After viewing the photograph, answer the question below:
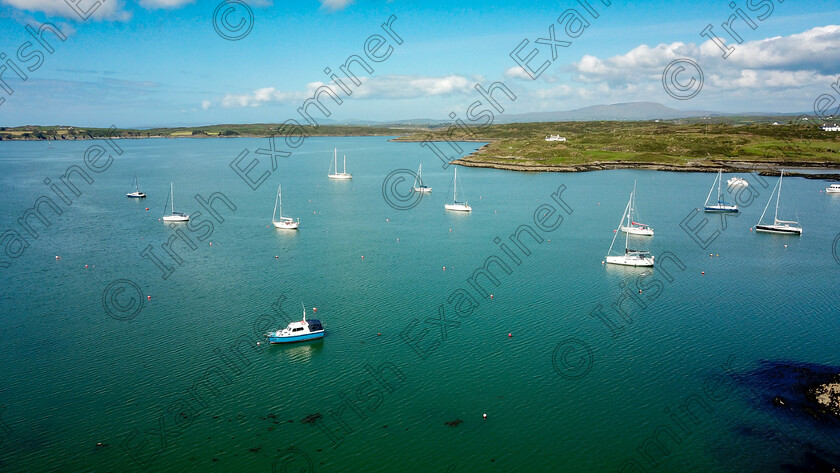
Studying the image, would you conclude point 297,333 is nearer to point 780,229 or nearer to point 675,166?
point 780,229

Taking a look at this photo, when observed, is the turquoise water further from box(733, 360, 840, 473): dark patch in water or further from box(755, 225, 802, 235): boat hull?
box(755, 225, 802, 235): boat hull

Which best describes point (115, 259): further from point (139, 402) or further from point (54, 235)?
point (139, 402)

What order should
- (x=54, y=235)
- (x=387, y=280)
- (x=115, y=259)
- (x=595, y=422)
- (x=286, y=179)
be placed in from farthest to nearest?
(x=286, y=179) < (x=54, y=235) < (x=115, y=259) < (x=387, y=280) < (x=595, y=422)

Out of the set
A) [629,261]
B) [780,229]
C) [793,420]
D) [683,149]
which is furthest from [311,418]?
[683,149]

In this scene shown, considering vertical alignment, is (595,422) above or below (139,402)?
below

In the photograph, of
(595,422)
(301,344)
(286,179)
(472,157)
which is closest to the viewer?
(595,422)

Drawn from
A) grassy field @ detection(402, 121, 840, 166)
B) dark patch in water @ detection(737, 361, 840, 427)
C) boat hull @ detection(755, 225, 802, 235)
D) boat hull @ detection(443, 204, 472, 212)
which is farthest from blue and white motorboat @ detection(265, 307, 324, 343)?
grassy field @ detection(402, 121, 840, 166)

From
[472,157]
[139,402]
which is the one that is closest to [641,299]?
[139,402]
